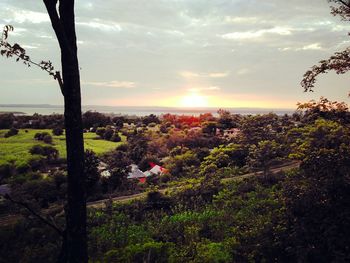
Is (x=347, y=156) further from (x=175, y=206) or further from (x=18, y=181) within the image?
(x=18, y=181)

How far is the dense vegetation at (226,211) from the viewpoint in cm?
876

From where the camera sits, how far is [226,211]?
15.5 metres

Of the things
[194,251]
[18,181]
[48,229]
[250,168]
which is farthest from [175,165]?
[194,251]

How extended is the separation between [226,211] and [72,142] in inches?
456

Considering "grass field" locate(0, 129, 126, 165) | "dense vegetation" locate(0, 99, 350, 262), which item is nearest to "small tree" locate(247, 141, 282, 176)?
"dense vegetation" locate(0, 99, 350, 262)

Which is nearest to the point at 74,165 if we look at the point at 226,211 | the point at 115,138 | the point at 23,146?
the point at 226,211

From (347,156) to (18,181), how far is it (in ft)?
66.5

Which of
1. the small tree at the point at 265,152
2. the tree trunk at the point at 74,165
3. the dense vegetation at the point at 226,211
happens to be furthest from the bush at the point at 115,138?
the tree trunk at the point at 74,165

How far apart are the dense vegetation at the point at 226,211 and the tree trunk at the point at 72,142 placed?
62 cm

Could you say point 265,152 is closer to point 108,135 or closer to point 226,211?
point 226,211

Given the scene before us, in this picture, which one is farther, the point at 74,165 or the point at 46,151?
the point at 46,151

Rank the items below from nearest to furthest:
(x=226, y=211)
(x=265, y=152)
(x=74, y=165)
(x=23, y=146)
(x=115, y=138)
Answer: (x=74, y=165), (x=226, y=211), (x=265, y=152), (x=23, y=146), (x=115, y=138)

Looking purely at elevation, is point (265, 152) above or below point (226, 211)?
above

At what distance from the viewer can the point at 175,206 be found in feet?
56.3
